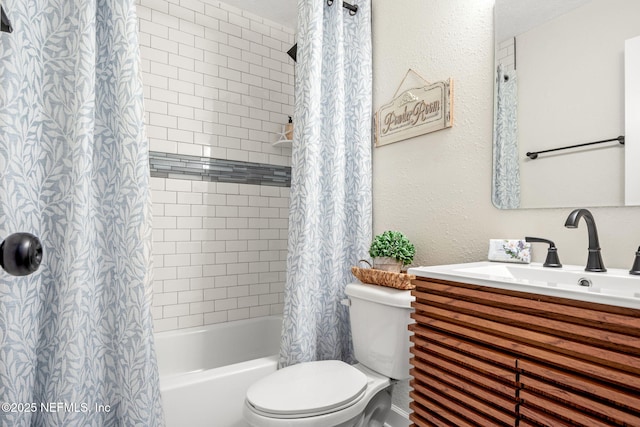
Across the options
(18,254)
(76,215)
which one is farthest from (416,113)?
(18,254)

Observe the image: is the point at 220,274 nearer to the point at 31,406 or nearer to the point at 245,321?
the point at 245,321

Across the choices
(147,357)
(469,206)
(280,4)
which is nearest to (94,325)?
(147,357)

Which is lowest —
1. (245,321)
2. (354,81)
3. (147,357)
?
(245,321)

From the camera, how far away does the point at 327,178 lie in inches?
74.0

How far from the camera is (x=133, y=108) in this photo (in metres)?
1.35

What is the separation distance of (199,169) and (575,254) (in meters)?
2.09

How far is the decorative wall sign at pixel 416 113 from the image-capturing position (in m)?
1.59

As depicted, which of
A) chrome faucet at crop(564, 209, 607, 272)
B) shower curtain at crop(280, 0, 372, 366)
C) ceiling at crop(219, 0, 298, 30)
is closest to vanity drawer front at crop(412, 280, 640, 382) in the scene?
chrome faucet at crop(564, 209, 607, 272)

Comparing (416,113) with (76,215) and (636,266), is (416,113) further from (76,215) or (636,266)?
(76,215)

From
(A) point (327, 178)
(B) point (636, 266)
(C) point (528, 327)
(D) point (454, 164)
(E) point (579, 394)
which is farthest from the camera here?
(A) point (327, 178)

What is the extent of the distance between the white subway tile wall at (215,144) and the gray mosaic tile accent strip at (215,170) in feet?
0.13

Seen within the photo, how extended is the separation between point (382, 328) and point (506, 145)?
91 cm

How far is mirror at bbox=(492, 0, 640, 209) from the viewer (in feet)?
3.57

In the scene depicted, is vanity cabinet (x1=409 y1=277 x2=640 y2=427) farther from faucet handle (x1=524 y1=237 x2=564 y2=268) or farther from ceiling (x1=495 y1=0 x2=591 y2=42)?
ceiling (x1=495 y1=0 x2=591 y2=42)
